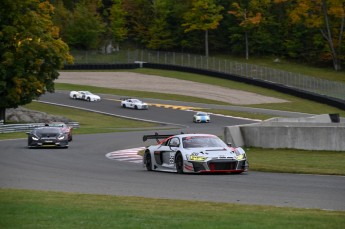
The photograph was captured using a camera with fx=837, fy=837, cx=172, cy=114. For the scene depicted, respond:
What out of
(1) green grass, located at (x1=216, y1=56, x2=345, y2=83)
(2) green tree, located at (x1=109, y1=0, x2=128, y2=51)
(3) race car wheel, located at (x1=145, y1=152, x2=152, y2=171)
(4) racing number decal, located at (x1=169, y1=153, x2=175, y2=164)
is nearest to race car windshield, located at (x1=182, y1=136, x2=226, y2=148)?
(4) racing number decal, located at (x1=169, y1=153, x2=175, y2=164)

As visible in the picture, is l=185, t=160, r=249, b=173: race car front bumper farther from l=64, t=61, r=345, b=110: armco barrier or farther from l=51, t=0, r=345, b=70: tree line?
l=51, t=0, r=345, b=70: tree line

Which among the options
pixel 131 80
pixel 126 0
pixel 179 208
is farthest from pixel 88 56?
pixel 179 208

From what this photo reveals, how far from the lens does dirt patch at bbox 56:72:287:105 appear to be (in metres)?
83.6

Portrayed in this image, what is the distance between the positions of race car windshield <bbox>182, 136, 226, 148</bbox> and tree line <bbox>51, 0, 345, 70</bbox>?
77.1 meters

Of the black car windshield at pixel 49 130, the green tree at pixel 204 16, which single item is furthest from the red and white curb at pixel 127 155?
the green tree at pixel 204 16

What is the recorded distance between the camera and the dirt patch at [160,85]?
83.6 metres

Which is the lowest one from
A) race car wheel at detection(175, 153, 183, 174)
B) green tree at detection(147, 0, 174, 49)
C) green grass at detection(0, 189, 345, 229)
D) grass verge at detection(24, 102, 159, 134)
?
grass verge at detection(24, 102, 159, 134)

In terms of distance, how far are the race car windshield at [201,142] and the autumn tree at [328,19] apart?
75.4 meters

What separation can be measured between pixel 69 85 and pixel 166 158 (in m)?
71.1

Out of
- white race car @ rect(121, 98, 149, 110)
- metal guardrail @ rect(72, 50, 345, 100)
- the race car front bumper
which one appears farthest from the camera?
metal guardrail @ rect(72, 50, 345, 100)

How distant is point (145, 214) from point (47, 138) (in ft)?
82.8

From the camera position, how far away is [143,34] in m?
121

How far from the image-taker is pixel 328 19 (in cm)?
10294

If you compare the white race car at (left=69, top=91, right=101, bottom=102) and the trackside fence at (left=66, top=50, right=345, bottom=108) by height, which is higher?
the trackside fence at (left=66, top=50, right=345, bottom=108)
